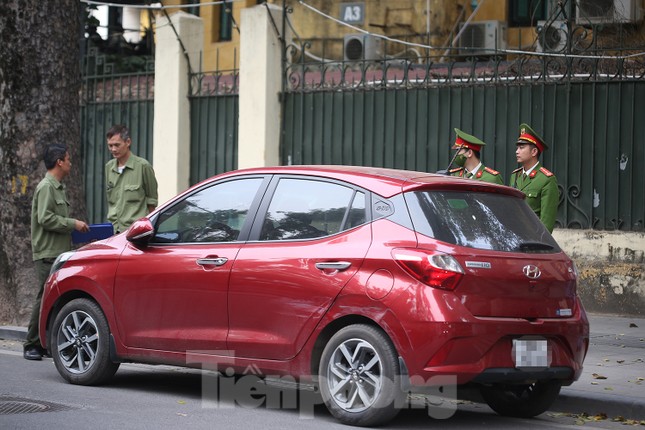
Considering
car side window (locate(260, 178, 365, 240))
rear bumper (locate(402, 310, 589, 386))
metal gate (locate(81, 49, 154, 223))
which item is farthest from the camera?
metal gate (locate(81, 49, 154, 223))

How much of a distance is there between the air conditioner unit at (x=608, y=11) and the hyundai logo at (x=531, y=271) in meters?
7.11

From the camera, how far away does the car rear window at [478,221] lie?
7.70 meters

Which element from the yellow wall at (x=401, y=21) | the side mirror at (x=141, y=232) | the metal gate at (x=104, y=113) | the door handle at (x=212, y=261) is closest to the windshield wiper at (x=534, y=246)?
the door handle at (x=212, y=261)

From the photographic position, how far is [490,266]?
24.8ft

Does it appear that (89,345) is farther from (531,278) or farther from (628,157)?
(628,157)

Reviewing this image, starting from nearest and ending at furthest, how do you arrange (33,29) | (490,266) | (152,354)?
(490,266) < (152,354) < (33,29)

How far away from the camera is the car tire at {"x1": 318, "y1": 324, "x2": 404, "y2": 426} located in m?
7.49

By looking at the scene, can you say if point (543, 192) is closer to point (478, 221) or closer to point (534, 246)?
point (534, 246)

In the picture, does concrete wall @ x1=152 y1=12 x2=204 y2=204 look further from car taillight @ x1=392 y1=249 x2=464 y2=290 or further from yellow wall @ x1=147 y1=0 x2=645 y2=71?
car taillight @ x1=392 y1=249 x2=464 y2=290

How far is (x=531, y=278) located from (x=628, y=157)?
5935 millimetres

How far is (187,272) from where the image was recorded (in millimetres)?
8664

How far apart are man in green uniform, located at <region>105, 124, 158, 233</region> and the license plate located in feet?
17.1

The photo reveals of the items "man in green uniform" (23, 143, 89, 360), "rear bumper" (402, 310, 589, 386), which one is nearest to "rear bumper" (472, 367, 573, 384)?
"rear bumper" (402, 310, 589, 386)

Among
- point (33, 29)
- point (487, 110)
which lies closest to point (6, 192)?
point (33, 29)
